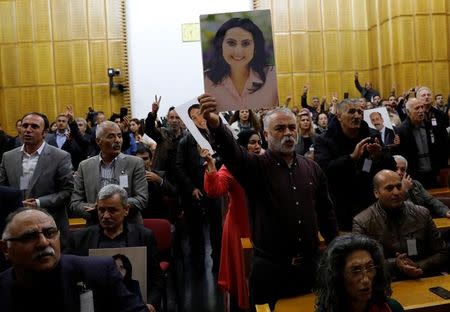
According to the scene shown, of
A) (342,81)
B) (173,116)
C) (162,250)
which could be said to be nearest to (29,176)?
(162,250)

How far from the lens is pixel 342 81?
1303cm

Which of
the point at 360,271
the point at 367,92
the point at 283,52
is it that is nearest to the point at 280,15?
the point at 283,52

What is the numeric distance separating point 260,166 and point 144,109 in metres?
9.54

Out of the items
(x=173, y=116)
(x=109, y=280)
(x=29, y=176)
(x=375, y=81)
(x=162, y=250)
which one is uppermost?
(x=375, y=81)

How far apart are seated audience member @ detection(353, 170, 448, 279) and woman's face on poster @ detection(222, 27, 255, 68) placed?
143 centimetres

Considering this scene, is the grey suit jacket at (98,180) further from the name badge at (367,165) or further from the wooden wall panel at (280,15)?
the wooden wall panel at (280,15)

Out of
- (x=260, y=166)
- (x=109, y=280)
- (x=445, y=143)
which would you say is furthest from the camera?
(x=445, y=143)

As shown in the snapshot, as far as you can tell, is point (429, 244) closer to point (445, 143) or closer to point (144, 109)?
point (445, 143)

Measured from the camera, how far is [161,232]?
4.26m

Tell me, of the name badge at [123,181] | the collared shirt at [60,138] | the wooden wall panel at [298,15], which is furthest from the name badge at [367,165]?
the wooden wall panel at [298,15]

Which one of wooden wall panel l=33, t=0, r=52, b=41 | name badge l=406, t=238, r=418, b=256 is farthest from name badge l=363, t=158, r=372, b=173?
wooden wall panel l=33, t=0, r=52, b=41

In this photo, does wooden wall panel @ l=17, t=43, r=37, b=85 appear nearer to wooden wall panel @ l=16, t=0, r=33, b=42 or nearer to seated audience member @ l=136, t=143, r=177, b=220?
wooden wall panel @ l=16, t=0, r=33, b=42

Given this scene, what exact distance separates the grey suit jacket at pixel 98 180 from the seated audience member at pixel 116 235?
0.55 m

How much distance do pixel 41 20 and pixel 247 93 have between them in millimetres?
10819
